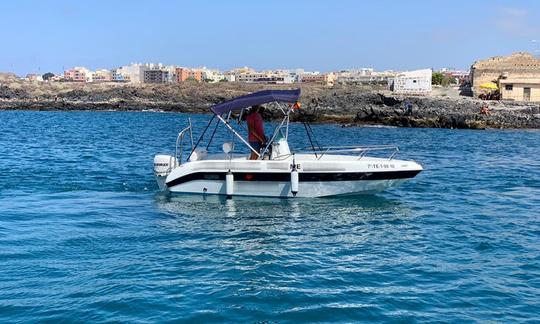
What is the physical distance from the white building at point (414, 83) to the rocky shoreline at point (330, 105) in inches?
134

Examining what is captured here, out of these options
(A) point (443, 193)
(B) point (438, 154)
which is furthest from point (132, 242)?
(B) point (438, 154)

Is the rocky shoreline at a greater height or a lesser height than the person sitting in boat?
greater

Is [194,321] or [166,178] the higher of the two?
[166,178]

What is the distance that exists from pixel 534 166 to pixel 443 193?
1063cm

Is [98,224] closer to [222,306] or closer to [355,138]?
[222,306]

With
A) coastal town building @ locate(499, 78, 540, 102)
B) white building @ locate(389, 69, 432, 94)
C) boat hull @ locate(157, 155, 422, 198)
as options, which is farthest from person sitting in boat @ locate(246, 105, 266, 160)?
white building @ locate(389, 69, 432, 94)

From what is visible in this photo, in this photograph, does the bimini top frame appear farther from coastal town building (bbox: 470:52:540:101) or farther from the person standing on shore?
coastal town building (bbox: 470:52:540:101)

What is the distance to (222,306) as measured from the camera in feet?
30.9

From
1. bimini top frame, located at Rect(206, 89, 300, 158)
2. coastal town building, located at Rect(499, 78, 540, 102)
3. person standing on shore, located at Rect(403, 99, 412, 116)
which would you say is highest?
coastal town building, located at Rect(499, 78, 540, 102)

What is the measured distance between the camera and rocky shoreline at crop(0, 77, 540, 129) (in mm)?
59219

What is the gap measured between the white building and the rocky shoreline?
341 centimetres

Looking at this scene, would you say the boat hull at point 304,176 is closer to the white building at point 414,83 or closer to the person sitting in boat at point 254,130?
the person sitting in boat at point 254,130

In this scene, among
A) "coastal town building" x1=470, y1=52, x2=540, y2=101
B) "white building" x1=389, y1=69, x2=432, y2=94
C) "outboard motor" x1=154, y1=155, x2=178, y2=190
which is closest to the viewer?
"outboard motor" x1=154, y1=155, x2=178, y2=190

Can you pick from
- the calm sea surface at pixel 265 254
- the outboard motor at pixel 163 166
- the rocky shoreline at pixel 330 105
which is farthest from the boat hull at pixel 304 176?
the rocky shoreline at pixel 330 105
